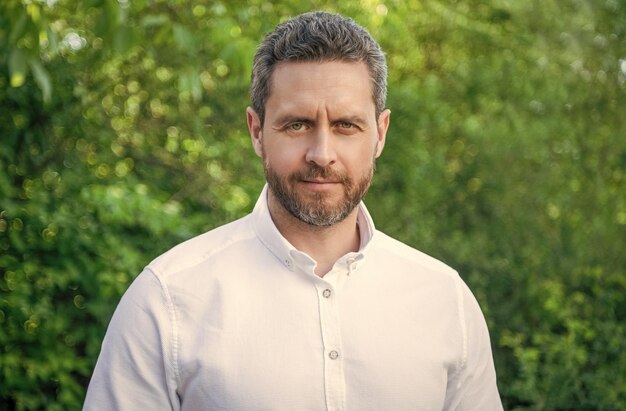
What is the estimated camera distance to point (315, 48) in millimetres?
2113

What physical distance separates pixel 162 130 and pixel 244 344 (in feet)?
12.2

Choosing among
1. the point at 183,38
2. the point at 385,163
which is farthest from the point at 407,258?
the point at 385,163

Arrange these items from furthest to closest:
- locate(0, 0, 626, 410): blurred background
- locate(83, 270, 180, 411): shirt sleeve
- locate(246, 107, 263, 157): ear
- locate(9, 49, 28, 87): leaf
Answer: locate(0, 0, 626, 410): blurred background, locate(9, 49, 28, 87): leaf, locate(246, 107, 263, 157): ear, locate(83, 270, 180, 411): shirt sleeve

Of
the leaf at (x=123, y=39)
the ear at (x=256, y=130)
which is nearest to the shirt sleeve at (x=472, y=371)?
the ear at (x=256, y=130)

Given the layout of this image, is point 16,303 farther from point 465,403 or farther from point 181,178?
point 465,403

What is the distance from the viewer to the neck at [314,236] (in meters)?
2.20

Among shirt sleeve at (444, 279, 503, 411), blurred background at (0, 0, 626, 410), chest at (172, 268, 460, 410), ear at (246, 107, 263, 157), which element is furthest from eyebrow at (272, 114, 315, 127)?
blurred background at (0, 0, 626, 410)

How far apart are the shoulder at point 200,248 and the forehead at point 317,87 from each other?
0.30 metres

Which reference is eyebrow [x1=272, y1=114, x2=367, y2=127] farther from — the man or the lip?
the lip

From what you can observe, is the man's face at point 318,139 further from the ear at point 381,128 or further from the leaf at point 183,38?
the leaf at point 183,38

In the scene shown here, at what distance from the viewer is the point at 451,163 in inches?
Result: 290

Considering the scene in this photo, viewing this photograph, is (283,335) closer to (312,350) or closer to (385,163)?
(312,350)

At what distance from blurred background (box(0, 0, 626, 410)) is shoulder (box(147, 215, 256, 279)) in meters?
1.19

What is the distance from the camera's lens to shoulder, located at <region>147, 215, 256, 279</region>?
6.91 ft
